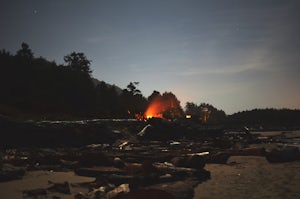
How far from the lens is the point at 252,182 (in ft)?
30.3

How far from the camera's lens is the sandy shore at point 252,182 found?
24.9 feet

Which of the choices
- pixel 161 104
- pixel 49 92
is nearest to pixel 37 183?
pixel 49 92

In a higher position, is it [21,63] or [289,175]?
[21,63]

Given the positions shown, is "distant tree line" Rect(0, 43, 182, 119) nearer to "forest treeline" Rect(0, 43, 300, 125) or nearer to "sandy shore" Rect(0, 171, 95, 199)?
"forest treeline" Rect(0, 43, 300, 125)

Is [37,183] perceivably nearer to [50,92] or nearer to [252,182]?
[252,182]

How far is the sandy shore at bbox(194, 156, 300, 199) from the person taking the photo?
24.9 feet

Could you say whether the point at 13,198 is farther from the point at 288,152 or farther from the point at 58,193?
the point at 288,152

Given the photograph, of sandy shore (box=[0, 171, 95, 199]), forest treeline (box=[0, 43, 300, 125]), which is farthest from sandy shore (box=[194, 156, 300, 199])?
forest treeline (box=[0, 43, 300, 125])

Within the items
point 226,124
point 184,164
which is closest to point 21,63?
point 184,164

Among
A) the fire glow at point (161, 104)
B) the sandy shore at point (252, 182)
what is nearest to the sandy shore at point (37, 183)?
the sandy shore at point (252, 182)

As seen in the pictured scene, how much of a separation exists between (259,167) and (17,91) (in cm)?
4369

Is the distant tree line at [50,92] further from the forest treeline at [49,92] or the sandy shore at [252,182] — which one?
the sandy shore at [252,182]

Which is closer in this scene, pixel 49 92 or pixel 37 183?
pixel 37 183

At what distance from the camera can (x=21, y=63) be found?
50.4m
